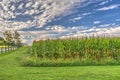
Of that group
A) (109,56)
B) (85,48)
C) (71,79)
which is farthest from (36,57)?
(71,79)

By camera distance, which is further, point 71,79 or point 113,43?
point 113,43

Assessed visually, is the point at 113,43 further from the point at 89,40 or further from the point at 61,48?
the point at 61,48

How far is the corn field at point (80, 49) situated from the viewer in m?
33.2

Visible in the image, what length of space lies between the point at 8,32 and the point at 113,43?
84729 millimetres

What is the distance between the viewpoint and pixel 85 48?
3388 cm

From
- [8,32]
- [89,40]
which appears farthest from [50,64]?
[8,32]

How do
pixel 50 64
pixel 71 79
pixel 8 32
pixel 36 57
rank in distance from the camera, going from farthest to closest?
pixel 8 32, pixel 36 57, pixel 50 64, pixel 71 79

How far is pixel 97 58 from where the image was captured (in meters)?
32.6

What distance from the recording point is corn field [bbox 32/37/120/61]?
33.2 meters

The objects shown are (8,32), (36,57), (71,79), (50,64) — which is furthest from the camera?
(8,32)

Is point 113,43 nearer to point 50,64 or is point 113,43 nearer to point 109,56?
point 109,56

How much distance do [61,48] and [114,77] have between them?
640 inches

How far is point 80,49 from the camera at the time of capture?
3391 cm

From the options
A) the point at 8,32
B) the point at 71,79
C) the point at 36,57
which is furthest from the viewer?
the point at 8,32
